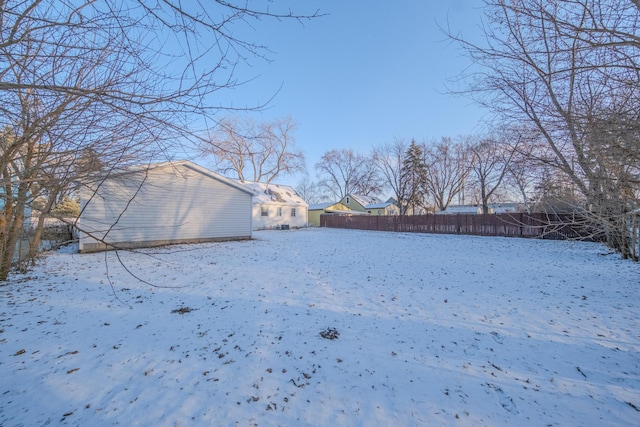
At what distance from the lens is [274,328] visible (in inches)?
135

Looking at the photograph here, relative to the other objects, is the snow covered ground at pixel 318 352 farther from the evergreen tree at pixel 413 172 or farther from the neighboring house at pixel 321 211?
the neighboring house at pixel 321 211

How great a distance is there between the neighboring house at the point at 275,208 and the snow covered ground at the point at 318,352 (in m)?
17.2

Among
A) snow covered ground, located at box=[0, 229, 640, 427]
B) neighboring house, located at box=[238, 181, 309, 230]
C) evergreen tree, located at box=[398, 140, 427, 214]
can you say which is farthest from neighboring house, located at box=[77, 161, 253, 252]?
evergreen tree, located at box=[398, 140, 427, 214]

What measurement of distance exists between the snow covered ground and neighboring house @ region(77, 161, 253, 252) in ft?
15.4

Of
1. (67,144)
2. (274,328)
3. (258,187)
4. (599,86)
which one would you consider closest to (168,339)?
(274,328)

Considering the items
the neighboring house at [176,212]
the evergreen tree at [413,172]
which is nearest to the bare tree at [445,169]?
the evergreen tree at [413,172]

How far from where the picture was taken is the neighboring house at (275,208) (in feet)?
74.7

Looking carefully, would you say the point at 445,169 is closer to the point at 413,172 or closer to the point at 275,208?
the point at 413,172

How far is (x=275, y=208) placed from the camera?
23984 mm

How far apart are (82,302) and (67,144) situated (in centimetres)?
341

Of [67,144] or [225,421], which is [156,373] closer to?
[225,421]

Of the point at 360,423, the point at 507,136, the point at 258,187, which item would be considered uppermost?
the point at 258,187

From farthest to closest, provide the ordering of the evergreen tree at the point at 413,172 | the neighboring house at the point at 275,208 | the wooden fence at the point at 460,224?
the evergreen tree at the point at 413,172 < the neighboring house at the point at 275,208 < the wooden fence at the point at 460,224

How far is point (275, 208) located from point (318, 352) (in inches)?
850
